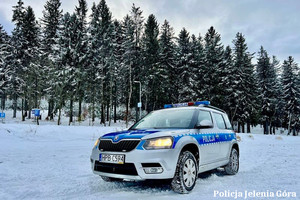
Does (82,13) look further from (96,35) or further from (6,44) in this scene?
(6,44)

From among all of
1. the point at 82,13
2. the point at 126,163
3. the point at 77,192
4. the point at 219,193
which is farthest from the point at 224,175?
the point at 82,13

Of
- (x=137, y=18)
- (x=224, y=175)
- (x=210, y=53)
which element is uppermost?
(x=137, y=18)

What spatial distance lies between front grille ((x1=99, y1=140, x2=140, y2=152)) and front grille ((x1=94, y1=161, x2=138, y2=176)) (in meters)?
0.27

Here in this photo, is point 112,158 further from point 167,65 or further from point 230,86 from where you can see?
point 230,86

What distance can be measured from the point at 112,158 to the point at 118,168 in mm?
222

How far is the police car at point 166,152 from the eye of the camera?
158 inches

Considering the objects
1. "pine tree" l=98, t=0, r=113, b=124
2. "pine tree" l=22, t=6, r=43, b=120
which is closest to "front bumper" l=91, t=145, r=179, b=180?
"pine tree" l=98, t=0, r=113, b=124

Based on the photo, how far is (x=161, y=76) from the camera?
37.9m

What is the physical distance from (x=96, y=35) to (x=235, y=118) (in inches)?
1051

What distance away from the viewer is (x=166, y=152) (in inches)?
159

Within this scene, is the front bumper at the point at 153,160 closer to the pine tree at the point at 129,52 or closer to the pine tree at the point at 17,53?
the pine tree at the point at 129,52

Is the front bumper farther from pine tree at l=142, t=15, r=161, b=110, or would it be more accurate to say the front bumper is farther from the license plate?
pine tree at l=142, t=15, r=161, b=110

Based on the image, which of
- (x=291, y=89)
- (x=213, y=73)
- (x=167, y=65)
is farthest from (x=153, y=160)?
(x=291, y=89)

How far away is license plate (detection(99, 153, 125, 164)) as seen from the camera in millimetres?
4152
